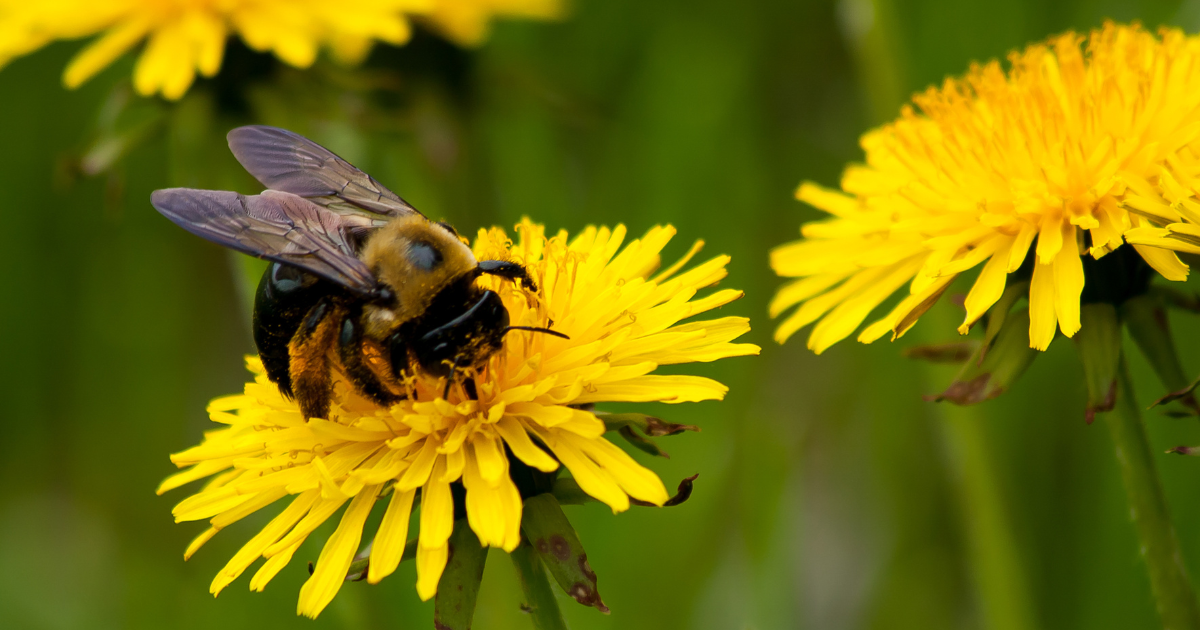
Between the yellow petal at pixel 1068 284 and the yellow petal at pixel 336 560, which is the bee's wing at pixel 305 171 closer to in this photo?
the yellow petal at pixel 336 560

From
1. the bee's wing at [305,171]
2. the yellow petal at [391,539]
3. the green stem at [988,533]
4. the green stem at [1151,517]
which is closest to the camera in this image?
the yellow petal at [391,539]

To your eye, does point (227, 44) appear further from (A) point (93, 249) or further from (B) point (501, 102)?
(A) point (93, 249)

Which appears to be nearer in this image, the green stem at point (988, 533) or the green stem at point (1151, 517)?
the green stem at point (1151, 517)

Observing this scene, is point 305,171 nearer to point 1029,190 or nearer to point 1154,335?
point 1029,190

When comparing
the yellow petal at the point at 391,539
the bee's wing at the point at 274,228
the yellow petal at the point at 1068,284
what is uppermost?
the bee's wing at the point at 274,228

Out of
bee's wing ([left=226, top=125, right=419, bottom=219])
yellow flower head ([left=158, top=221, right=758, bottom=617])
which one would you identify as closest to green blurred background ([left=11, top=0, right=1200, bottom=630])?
bee's wing ([left=226, top=125, right=419, bottom=219])

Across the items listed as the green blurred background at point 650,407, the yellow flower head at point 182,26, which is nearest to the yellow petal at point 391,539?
the green blurred background at point 650,407

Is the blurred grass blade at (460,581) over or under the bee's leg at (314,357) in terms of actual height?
under
